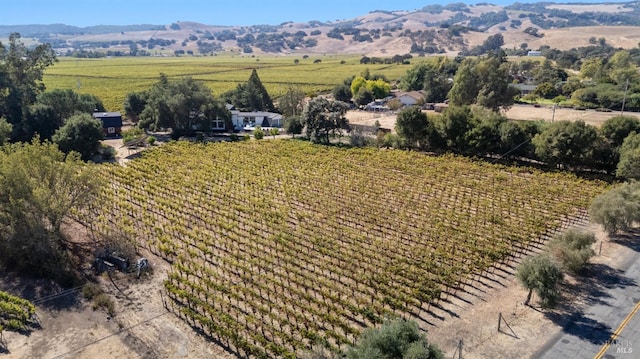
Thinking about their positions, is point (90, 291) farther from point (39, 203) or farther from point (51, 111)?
point (51, 111)

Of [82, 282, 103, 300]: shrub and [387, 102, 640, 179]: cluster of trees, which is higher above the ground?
[387, 102, 640, 179]: cluster of trees

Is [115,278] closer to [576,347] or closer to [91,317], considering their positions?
[91,317]

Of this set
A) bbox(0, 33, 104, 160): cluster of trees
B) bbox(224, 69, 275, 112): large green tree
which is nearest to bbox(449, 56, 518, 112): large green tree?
bbox(224, 69, 275, 112): large green tree

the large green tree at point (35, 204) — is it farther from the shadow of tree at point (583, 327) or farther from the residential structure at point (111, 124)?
the residential structure at point (111, 124)

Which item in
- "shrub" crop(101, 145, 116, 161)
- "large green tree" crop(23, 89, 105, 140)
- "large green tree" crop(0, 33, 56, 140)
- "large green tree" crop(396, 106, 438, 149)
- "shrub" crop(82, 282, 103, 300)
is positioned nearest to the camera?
"shrub" crop(82, 282, 103, 300)

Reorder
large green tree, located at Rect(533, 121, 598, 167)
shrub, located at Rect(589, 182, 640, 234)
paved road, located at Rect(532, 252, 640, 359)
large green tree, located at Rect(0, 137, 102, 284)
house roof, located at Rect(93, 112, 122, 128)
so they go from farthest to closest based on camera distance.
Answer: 1. house roof, located at Rect(93, 112, 122, 128)
2. large green tree, located at Rect(533, 121, 598, 167)
3. shrub, located at Rect(589, 182, 640, 234)
4. large green tree, located at Rect(0, 137, 102, 284)
5. paved road, located at Rect(532, 252, 640, 359)

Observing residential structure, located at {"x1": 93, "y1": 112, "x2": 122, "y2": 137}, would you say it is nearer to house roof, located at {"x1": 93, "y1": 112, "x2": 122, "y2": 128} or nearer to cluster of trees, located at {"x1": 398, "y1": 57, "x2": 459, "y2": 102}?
house roof, located at {"x1": 93, "y1": 112, "x2": 122, "y2": 128}

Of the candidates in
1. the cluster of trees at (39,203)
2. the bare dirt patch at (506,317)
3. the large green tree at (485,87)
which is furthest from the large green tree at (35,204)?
the large green tree at (485,87)

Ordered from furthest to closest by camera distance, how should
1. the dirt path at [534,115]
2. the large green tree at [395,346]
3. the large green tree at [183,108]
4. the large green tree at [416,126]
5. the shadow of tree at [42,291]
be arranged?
the dirt path at [534,115] < the large green tree at [183,108] < the large green tree at [416,126] < the shadow of tree at [42,291] < the large green tree at [395,346]
